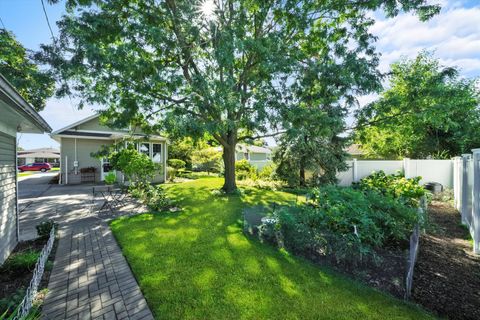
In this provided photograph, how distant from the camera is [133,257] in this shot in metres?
4.30

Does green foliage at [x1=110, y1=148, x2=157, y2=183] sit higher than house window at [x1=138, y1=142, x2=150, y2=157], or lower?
lower

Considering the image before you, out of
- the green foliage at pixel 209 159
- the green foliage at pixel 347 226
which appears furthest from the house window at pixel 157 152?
the green foliage at pixel 347 226

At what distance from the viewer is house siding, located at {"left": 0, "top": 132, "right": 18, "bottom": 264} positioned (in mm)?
4129

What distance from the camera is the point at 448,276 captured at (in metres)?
3.62

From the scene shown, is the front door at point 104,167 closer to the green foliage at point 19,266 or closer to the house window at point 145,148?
the house window at point 145,148

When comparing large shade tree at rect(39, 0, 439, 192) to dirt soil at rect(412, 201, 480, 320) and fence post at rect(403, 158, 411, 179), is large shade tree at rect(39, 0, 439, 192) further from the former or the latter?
fence post at rect(403, 158, 411, 179)

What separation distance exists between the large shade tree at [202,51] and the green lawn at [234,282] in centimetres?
356

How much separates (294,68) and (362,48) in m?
2.88

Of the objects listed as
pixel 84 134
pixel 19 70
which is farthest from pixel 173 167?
pixel 19 70

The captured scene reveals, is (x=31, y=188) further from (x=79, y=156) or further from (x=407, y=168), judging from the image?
(x=407, y=168)

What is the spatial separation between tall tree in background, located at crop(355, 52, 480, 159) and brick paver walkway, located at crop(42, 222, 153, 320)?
977 centimetres

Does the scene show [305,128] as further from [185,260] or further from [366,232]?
[185,260]

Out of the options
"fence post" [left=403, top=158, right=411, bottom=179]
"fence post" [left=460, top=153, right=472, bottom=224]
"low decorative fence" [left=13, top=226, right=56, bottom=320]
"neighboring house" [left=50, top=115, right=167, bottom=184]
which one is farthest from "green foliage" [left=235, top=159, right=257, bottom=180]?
"low decorative fence" [left=13, top=226, right=56, bottom=320]

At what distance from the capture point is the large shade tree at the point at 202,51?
23.7ft
